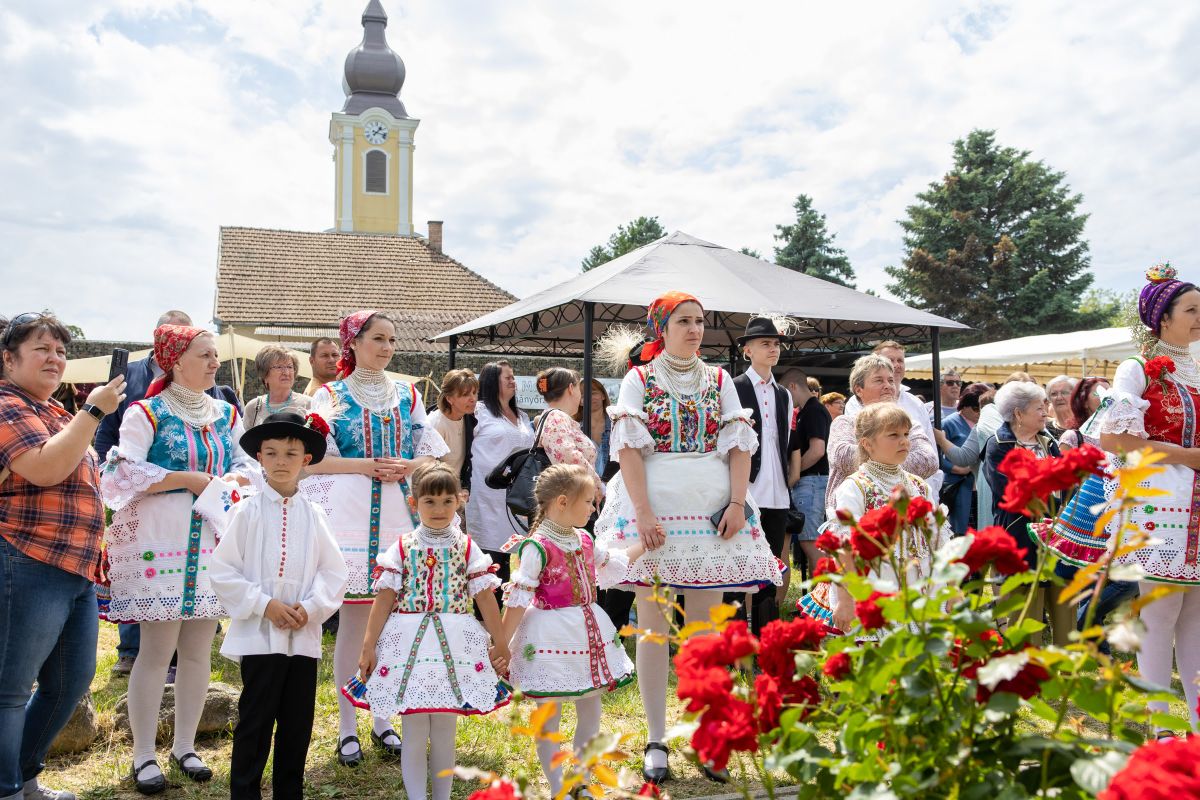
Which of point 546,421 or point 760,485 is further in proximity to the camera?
point 760,485

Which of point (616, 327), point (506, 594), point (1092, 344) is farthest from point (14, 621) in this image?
point (1092, 344)

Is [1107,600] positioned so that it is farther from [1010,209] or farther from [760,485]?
[1010,209]

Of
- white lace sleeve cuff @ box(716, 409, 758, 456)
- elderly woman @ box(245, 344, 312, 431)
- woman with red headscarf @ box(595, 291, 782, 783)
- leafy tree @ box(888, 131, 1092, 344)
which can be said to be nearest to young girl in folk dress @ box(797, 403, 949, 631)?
woman with red headscarf @ box(595, 291, 782, 783)

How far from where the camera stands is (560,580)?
3404mm

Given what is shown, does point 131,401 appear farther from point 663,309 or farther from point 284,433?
point 663,309

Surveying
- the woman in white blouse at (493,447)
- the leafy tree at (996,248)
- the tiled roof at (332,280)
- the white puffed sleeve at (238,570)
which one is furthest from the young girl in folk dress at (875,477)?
the leafy tree at (996,248)

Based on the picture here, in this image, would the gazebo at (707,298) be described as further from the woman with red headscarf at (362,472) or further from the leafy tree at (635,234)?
the leafy tree at (635,234)

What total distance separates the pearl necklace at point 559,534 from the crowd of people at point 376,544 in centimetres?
1

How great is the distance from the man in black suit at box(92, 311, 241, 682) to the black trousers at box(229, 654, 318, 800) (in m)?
0.91

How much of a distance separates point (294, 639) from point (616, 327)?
7.61 metres

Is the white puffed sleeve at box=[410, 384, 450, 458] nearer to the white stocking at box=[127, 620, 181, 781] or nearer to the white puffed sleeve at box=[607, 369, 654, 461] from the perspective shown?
the white puffed sleeve at box=[607, 369, 654, 461]

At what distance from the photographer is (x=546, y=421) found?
5258 millimetres

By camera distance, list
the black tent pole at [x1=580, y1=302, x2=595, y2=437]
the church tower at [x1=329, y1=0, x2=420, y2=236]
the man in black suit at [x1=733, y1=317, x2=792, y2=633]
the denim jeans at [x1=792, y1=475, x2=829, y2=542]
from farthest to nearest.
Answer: the church tower at [x1=329, y1=0, x2=420, y2=236]
the black tent pole at [x1=580, y1=302, x2=595, y2=437]
the denim jeans at [x1=792, y1=475, x2=829, y2=542]
the man in black suit at [x1=733, y1=317, x2=792, y2=633]

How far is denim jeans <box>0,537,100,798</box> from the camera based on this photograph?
9.66 feet
